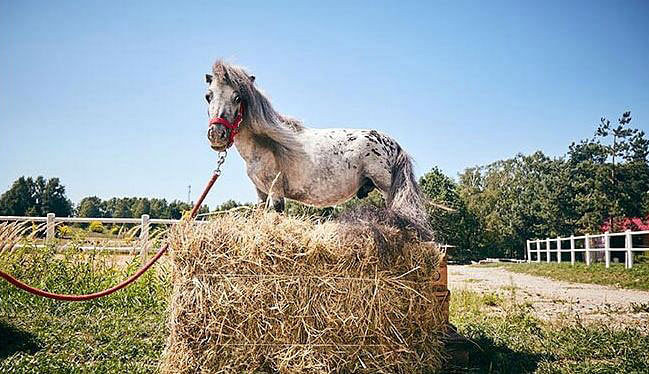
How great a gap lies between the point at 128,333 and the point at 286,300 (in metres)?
2.36

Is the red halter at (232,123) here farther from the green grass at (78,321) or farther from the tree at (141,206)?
the tree at (141,206)

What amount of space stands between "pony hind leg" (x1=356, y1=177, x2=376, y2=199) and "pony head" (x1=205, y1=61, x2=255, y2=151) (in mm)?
1109

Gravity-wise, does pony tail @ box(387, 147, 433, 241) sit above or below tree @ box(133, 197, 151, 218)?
below

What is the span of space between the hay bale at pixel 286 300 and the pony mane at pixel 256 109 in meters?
0.58

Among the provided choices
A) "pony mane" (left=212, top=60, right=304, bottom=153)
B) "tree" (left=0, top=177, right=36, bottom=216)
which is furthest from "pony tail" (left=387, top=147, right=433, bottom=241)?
"tree" (left=0, top=177, right=36, bottom=216)

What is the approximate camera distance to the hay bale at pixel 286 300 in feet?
10.8

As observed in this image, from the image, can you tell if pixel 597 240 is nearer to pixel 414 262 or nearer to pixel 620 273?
pixel 620 273

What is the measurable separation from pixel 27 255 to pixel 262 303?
5512 millimetres

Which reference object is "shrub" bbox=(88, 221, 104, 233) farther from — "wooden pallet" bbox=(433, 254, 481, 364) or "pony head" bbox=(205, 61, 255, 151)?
"wooden pallet" bbox=(433, 254, 481, 364)

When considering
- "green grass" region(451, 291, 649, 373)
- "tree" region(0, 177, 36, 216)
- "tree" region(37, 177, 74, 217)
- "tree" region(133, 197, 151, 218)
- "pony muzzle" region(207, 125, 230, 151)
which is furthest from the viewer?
"tree" region(133, 197, 151, 218)

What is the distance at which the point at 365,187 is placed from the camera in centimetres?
384

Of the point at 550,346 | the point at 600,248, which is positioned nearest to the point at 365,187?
the point at 550,346

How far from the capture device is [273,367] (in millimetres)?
3324

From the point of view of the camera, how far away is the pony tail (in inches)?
142
